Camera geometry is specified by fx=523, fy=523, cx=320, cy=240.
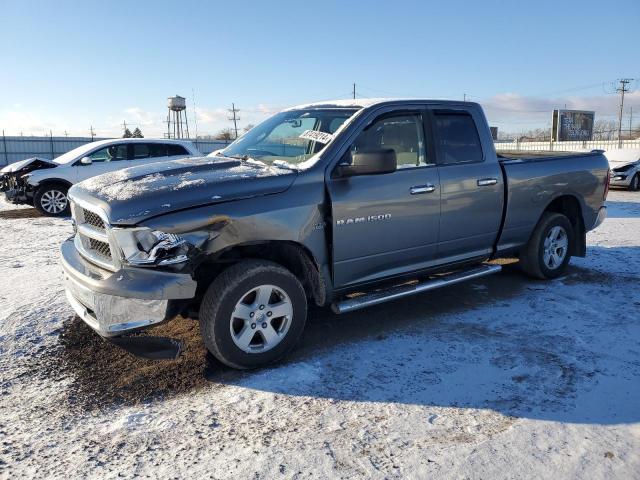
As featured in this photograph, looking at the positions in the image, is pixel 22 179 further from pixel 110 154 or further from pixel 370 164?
pixel 370 164

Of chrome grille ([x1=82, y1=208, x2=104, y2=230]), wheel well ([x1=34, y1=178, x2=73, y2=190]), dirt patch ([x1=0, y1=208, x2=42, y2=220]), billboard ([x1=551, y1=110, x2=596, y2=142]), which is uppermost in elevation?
billboard ([x1=551, y1=110, x2=596, y2=142])

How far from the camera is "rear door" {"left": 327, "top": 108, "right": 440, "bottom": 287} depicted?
13.4ft

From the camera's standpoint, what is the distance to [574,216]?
250 inches

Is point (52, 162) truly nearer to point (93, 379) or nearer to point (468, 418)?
point (93, 379)

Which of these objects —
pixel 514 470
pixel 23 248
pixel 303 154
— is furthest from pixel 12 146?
pixel 514 470

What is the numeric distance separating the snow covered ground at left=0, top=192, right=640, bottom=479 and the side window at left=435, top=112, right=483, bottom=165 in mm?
1464

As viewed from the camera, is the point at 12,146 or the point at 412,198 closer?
the point at 412,198

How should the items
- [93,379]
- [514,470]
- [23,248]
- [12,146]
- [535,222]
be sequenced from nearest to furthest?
[514,470] < [93,379] < [535,222] < [23,248] < [12,146]

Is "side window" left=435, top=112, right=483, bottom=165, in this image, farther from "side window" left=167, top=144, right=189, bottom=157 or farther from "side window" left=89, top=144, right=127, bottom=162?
"side window" left=89, top=144, right=127, bottom=162

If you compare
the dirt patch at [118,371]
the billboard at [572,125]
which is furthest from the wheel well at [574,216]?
the billboard at [572,125]

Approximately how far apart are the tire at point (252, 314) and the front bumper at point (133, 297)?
0.21 meters

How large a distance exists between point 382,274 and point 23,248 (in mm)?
6029

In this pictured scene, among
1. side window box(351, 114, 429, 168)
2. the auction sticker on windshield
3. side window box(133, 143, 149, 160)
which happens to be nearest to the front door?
side window box(133, 143, 149, 160)

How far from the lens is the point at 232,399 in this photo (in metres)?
3.36
